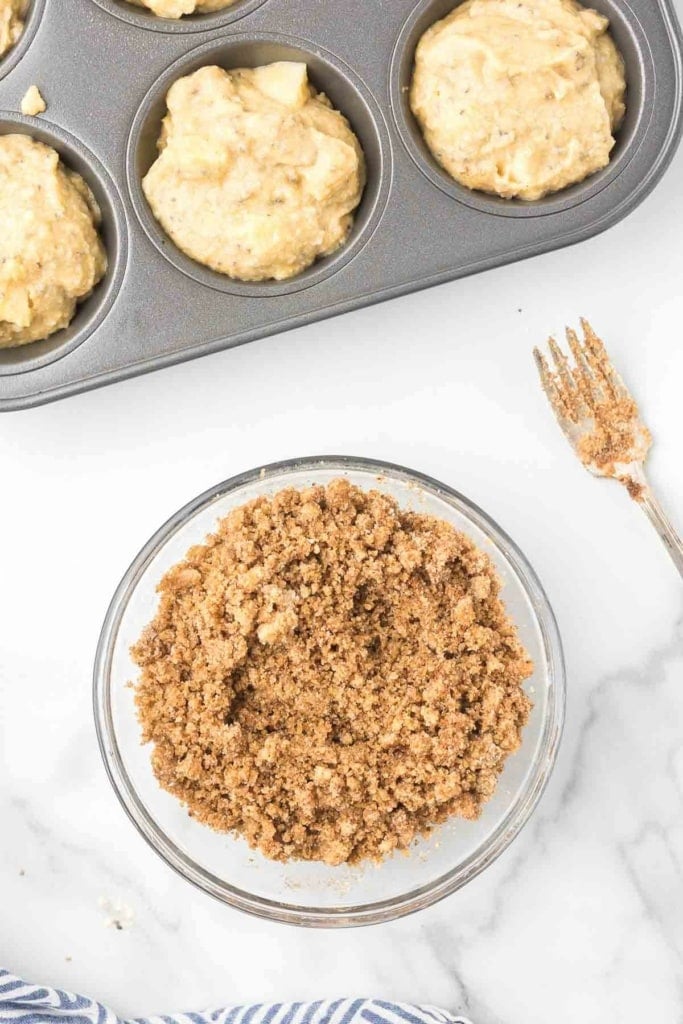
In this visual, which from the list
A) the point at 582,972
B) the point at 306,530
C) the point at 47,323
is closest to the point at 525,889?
the point at 582,972

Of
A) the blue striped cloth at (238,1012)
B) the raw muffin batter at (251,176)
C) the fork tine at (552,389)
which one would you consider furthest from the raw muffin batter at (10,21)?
the blue striped cloth at (238,1012)

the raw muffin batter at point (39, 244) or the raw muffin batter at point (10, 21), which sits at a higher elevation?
the raw muffin batter at point (10, 21)

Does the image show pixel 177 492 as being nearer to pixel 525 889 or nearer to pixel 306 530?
pixel 306 530

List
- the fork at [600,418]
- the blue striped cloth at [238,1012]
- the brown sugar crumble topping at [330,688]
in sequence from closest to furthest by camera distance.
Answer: the brown sugar crumble topping at [330,688] < the blue striped cloth at [238,1012] < the fork at [600,418]

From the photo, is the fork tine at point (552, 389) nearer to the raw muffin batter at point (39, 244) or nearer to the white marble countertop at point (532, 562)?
the white marble countertop at point (532, 562)

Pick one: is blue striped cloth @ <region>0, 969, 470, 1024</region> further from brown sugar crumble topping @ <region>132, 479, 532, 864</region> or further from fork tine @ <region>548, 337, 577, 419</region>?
fork tine @ <region>548, 337, 577, 419</region>
